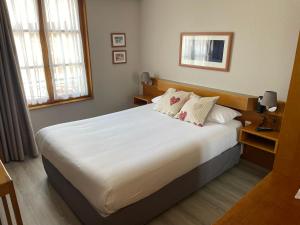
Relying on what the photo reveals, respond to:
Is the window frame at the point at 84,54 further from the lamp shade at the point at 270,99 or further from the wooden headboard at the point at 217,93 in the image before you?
the lamp shade at the point at 270,99

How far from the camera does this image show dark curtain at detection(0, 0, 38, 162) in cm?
278

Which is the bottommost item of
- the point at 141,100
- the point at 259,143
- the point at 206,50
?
the point at 259,143

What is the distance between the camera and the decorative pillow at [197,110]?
277cm

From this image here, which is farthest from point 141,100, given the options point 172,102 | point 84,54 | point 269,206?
point 269,206

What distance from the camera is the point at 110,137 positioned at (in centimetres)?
242

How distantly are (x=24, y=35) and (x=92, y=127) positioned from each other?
1718 millimetres

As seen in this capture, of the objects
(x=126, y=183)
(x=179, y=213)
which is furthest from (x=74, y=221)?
(x=179, y=213)

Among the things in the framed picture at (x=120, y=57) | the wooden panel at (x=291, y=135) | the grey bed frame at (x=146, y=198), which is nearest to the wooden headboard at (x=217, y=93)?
the grey bed frame at (x=146, y=198)

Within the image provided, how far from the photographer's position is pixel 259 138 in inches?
108

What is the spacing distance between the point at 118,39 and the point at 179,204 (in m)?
2.97

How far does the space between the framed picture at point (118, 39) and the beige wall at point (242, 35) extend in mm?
616

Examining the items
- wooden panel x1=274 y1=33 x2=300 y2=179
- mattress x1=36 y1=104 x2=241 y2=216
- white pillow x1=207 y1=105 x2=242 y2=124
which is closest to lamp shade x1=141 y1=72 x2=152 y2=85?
mattress x1=36 y1=104 x2=241 y2=216

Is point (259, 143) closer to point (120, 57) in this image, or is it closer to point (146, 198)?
point (146, 198)

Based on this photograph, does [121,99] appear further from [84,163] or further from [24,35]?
[84,163]
